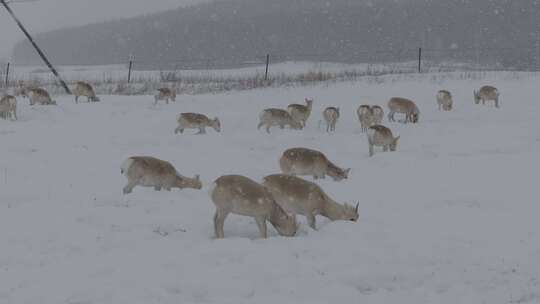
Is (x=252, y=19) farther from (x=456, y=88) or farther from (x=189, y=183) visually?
(x=189, y=183)

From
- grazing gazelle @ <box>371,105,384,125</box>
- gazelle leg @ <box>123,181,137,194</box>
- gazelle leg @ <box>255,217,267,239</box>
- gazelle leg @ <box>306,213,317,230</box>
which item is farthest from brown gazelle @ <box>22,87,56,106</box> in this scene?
gazelle leg @ <box>255,217,267,239</box>

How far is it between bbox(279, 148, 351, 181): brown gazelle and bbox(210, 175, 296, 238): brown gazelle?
16.8ft

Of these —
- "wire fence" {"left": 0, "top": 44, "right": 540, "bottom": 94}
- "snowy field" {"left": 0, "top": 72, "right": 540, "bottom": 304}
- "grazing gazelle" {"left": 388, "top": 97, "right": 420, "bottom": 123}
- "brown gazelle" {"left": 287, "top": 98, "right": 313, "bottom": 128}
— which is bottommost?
"snowy field" {"left": 0, "top": 72, "right": 540, "bottom": 304}

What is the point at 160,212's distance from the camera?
11.2m

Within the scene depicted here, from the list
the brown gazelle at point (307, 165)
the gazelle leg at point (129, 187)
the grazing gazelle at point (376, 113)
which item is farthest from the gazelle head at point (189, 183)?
the grazing gazelle at point (376, 113)

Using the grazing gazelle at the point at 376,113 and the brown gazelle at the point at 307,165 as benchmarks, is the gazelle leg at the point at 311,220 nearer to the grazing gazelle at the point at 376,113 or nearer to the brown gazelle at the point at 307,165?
the brown gazelle at the point at 307,165

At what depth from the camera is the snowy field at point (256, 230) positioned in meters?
7.74

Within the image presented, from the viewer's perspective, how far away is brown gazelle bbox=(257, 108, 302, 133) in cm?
2315

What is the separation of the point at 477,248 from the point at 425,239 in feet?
2.68

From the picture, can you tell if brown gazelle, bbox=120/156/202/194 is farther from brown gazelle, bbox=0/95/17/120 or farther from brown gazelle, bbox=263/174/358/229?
brown gazelle, bbox=0/95/17/120

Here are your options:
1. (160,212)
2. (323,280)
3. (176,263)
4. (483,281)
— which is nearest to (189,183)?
(160,212)

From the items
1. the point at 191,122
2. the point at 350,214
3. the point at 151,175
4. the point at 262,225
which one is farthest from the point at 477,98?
the point at 262,225

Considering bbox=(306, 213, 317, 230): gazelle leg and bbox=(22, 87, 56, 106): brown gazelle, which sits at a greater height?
bbox=(22, 87, 56, 106): brown gazelle

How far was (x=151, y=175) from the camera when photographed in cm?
1294
